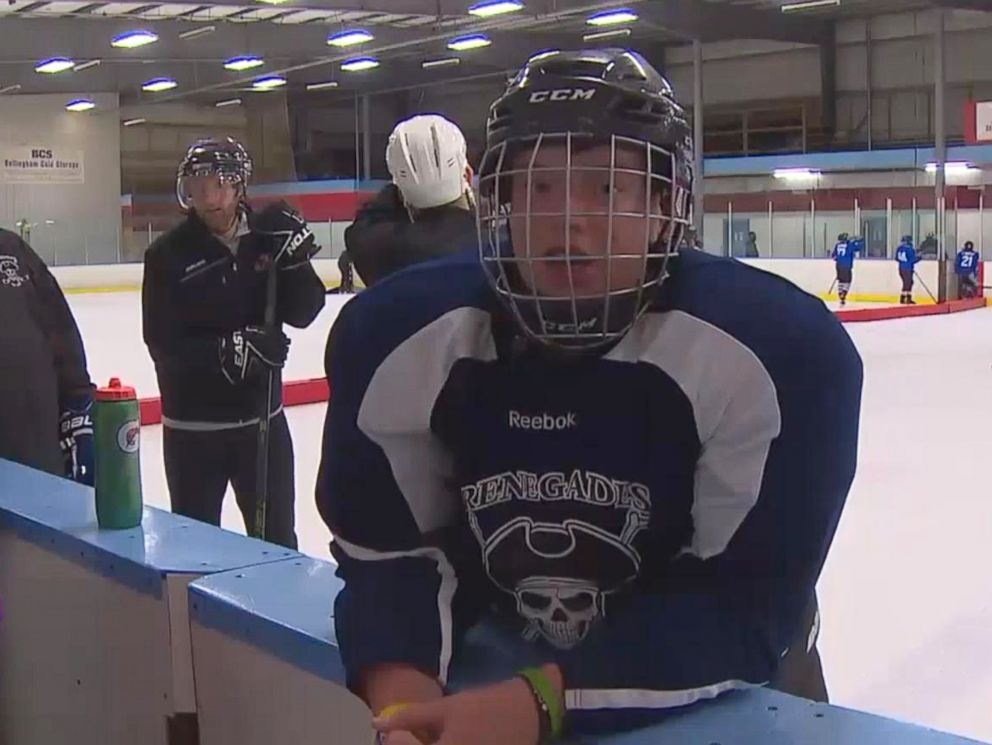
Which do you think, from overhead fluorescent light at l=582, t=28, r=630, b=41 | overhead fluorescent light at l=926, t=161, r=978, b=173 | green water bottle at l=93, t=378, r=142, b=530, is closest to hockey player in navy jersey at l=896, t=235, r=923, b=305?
overhead fluorescent light at l=926, t=161, r=978, b=173

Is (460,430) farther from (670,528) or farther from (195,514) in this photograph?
(195,514)

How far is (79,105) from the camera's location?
2016cm

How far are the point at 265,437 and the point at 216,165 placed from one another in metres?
0.58

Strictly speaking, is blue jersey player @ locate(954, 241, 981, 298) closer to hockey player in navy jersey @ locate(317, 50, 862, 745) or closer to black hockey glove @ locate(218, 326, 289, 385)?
black hockey glove @ locate(218, 326, 289, 385)

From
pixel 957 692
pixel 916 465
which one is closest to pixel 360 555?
pixel 957 692

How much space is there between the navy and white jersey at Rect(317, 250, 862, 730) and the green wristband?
0.01m

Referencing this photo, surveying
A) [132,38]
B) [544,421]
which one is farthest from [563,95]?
[132,38]

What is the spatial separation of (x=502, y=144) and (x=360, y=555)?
32 centimetres

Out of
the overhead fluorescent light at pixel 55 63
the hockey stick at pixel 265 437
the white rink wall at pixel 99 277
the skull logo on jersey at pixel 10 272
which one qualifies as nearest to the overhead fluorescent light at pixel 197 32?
the overhead fluorescent light at pixel 55 63

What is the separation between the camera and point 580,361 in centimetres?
92

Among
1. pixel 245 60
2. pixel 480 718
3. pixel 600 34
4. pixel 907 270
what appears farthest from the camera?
pixel 600 34

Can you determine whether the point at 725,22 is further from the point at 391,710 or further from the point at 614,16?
the point at 391,710

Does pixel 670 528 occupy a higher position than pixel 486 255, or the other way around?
pixel 486 255

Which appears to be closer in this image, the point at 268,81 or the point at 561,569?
the point at 561,569
